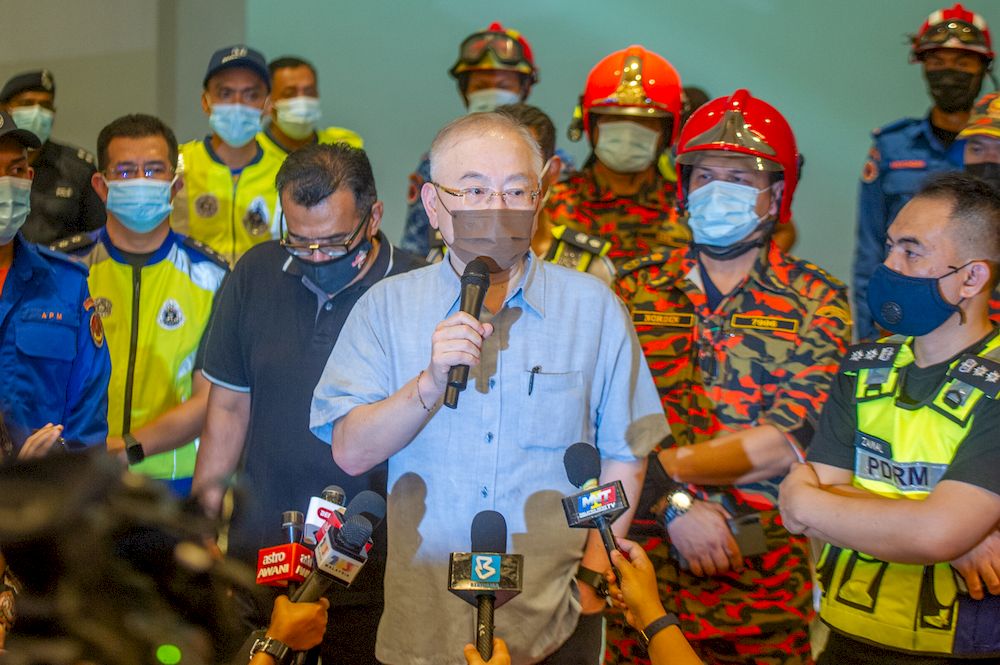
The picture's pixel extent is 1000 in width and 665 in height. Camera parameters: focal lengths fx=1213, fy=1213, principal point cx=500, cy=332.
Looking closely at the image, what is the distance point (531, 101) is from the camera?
21.4 feet

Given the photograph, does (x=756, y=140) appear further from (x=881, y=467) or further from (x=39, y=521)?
(x=39, y=521)

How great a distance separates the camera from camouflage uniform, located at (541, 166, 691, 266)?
4.37 metres

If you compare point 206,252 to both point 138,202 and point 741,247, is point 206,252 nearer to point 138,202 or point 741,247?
point 138,202

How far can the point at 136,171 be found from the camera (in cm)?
408

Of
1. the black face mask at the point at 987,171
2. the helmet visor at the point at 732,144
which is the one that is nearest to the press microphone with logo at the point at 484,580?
the helmet visor at the point at 732,144

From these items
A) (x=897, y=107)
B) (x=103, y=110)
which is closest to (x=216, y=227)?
(x=103, y=110)

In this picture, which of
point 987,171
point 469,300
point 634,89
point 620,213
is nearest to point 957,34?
point 987,171

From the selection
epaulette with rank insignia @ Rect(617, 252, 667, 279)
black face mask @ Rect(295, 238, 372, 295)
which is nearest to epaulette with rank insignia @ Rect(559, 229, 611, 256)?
epaulette with rank insignia @ Rect(617, 252, 667, 279)

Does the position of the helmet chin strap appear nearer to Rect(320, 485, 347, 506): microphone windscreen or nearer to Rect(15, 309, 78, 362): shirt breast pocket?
Rect(320, 485, 347, 506): microphone windscreen

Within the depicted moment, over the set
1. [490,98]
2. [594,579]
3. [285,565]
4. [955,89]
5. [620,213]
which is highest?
[955,89]

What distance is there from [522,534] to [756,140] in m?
1.40

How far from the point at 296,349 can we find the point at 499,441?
87 centimetres

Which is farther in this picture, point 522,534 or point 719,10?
point 719,10

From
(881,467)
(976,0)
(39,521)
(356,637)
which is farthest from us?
(976,0)
